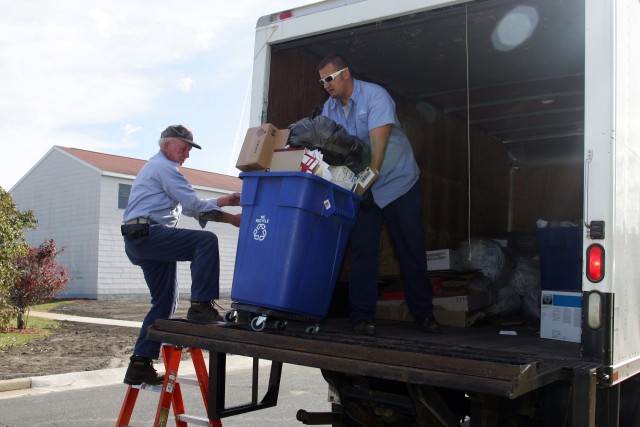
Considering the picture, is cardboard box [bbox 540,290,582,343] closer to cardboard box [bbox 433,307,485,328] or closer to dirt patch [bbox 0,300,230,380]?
cardboard box [bbox 433,307,485,328]

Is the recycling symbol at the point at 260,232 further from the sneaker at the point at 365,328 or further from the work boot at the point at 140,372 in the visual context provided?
the work boot at the point at 140,372

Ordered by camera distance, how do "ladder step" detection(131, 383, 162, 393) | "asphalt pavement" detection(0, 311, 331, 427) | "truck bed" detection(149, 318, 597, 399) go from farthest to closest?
"asphalt pavement" detection(0, 311, 331, 427)
"ladder step" detection(131, 383, 162, 393)
"truck bed" detection(149, 318, 597, 399)

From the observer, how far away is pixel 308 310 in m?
3.68

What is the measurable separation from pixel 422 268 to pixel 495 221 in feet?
14.3

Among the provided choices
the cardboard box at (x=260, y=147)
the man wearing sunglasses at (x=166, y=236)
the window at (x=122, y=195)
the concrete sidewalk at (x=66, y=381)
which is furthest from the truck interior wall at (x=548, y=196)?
the window at (x=122, y=195)

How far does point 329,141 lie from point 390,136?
0.69 metres

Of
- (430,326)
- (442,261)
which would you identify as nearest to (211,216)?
(430,326)

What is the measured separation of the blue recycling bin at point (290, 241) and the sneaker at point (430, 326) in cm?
71

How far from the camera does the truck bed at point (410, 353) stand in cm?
250

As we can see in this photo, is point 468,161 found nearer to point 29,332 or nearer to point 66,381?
point 66,381

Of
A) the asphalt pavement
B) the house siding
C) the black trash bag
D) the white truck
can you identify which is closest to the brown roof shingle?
the house siding

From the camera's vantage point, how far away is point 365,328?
12.7 feet

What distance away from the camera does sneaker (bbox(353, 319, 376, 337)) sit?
3.82 metres

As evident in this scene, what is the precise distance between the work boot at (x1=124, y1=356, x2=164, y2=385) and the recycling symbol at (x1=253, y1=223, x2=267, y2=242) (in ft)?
4.85
